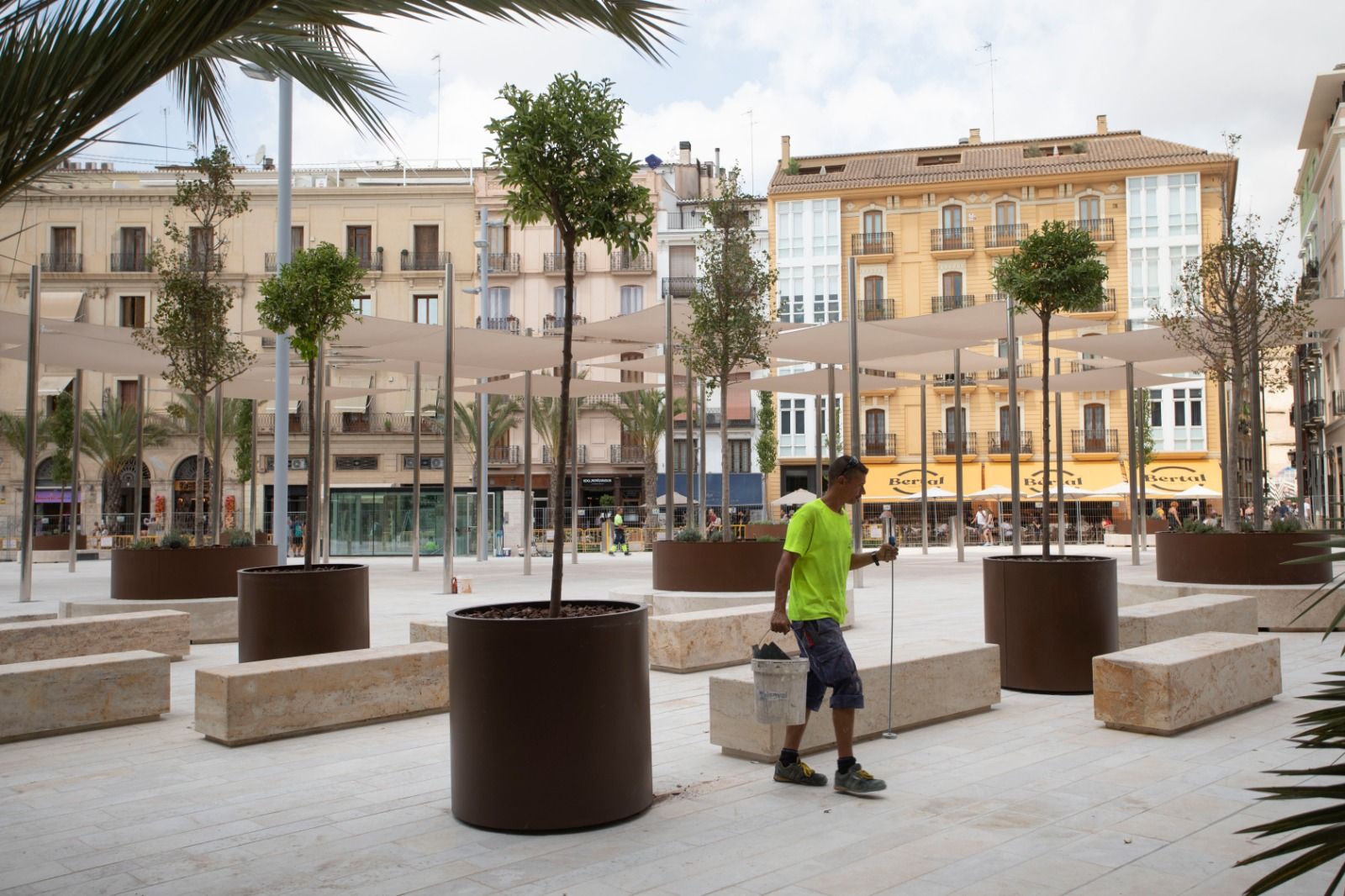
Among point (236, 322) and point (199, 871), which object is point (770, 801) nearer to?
point (199, 871)

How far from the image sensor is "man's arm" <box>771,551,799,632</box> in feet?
15.3

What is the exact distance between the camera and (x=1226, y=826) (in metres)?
4.14

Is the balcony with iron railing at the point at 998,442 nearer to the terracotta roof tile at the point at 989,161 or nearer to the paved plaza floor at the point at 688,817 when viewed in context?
the terracotta roof tile at the point at 989,161

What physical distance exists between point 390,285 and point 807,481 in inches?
666

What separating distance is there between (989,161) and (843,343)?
29718 mm

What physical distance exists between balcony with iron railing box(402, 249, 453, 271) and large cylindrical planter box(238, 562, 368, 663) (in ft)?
116

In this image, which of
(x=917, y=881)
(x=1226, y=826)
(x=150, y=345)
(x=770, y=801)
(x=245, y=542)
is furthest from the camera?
(x=150, y=345)

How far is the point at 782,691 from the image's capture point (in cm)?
465

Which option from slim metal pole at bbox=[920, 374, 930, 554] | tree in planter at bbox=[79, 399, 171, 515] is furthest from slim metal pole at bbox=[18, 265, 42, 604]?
tree in planter at bbox=[79, 399, 171, 515]

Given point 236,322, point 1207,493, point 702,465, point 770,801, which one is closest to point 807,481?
point 1207,493

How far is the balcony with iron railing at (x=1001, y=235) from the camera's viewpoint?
130 feet

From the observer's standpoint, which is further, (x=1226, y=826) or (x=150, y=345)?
(x=150, y=345)

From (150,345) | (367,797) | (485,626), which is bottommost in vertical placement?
(367,797)

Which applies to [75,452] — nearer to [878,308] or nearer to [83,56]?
[83,56]
